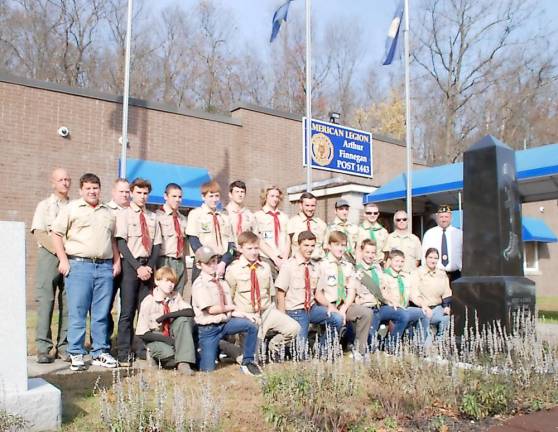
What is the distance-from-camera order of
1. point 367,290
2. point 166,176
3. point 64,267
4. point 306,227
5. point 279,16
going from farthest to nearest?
point 166,176
point 279,16
point 306,227
point 367,290
point 64,267

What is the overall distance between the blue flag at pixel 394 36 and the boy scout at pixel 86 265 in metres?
9.37

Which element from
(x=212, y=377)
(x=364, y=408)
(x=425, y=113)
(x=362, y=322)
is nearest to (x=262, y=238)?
(x=362, y=322)

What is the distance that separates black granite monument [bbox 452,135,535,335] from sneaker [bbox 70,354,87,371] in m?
4.28

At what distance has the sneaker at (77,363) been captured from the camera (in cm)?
522

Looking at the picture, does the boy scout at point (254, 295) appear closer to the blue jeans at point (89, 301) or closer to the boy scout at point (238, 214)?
the boy scout at point (238, 214)

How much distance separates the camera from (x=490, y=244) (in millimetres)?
6961

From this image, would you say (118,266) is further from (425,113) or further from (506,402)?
(425,113)

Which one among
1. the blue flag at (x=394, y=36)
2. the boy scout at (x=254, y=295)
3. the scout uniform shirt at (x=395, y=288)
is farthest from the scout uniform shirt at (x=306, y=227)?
the blue flag at (x=394, y=36)

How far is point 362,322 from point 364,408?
2659 mm

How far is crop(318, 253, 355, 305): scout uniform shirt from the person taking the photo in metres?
6.66

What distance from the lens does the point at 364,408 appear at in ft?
13.0

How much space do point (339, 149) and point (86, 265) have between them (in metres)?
8.98

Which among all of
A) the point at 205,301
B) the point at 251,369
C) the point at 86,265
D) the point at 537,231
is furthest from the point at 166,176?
the point at 537,231

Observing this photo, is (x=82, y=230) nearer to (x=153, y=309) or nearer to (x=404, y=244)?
(x=153, y=309)
